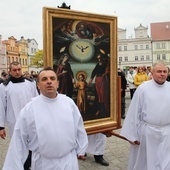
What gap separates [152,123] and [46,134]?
188cm

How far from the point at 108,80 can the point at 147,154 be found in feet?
4.43

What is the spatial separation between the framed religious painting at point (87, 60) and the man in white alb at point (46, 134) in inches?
44.9

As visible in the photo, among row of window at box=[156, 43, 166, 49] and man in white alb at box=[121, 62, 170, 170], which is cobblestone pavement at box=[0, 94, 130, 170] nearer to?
man in white alb at box=[121, 62, 170, 170]

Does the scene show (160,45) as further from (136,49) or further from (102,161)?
(102,161)

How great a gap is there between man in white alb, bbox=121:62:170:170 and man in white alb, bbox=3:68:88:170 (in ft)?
5.11

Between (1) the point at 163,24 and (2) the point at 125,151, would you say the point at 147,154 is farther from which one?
(1) the point at 163,24

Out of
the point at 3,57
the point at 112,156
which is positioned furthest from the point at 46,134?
the point at 3,57

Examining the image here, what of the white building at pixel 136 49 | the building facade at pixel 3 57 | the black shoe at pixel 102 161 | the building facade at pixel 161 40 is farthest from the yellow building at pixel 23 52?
the black shoe at pixel 102 161

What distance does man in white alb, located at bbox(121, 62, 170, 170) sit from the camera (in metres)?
4.09

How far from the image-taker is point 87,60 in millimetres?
4480

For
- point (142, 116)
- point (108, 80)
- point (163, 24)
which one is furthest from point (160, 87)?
point (163, 24)

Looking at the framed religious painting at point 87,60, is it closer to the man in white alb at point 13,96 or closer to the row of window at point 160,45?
the man in white alb at point 13,96

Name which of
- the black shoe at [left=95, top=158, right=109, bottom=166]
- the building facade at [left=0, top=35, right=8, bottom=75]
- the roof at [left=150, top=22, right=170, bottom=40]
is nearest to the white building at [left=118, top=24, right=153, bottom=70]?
the roof at [left=150, top=22, right=170, bottom=40]

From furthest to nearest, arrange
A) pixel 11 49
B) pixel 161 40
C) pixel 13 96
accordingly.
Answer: pixel 161 40
pixel 11 49
pixel 13 96
